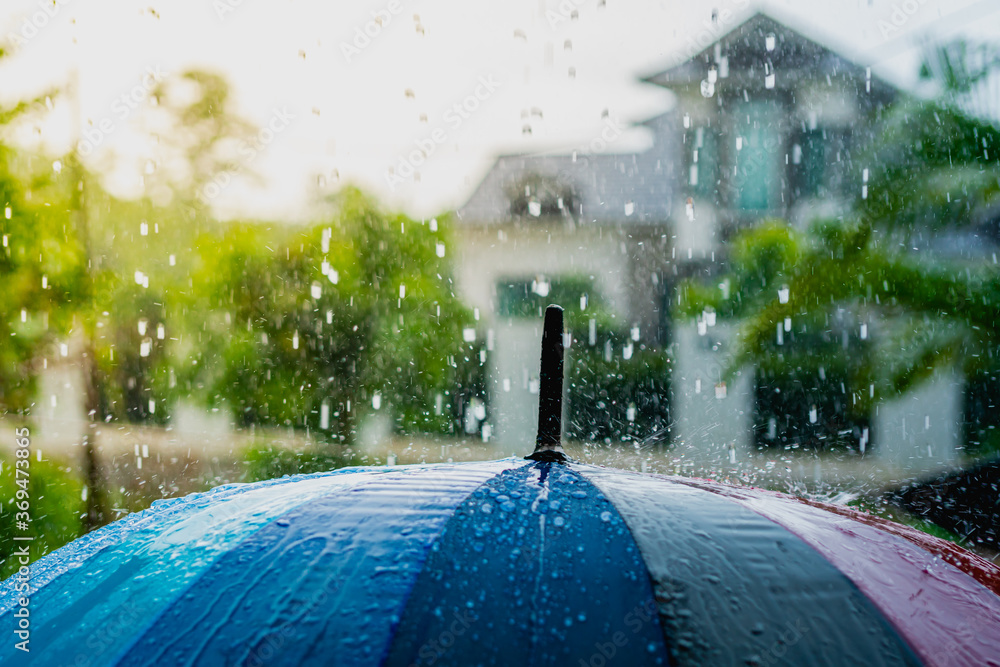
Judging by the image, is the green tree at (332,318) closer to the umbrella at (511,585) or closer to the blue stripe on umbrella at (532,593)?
the umbrella at (511,585)

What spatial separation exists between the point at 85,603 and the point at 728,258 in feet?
27.5

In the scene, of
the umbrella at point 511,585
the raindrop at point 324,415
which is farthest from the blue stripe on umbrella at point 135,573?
the raindrop at point 324,415

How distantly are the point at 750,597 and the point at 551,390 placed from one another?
0.54m

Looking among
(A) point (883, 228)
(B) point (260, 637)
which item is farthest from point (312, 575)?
(A) point (883, 228)

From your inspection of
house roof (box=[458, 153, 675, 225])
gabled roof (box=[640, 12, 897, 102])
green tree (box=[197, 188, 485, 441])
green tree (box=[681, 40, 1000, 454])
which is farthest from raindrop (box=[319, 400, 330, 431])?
gabled roof (box=[640, 12, 897, 102])

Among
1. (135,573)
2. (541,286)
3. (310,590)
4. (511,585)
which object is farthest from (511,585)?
(541,286)

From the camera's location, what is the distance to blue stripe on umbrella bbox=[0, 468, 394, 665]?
41.3 inches

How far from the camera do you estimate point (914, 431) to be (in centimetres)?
834

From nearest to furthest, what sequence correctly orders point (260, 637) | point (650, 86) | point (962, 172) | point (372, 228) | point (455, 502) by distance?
point (260, 637) → point (455, 502) → point (962, 172) → point (372, 228) → point (650, 86)

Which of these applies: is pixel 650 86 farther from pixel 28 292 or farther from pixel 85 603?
pixel 85 603

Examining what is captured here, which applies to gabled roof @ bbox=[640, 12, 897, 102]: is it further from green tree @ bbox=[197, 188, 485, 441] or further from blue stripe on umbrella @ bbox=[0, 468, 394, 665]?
blue stripe on umbrella @ bbox=[0, 468, 394, 665]

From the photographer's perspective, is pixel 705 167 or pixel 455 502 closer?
pixel 455 502

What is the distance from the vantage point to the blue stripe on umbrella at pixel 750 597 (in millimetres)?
945

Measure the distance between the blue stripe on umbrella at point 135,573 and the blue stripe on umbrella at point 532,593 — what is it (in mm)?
390
